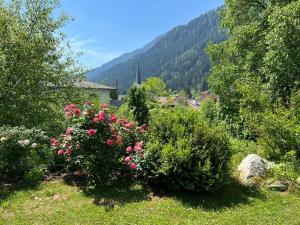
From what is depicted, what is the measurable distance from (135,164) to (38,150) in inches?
106

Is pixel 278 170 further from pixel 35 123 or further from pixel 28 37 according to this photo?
pixel 28 37

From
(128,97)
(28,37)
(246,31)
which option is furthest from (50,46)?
(128,97)

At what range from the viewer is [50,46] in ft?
38.4

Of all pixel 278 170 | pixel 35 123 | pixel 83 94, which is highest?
pixel 83 94

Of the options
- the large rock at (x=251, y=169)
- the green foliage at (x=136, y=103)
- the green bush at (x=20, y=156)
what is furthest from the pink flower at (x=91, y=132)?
the green foliage at (x=136, y=103)

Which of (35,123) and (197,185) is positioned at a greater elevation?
(35,123)

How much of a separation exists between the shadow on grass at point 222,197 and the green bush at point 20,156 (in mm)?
3022

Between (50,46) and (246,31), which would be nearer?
(50,46)

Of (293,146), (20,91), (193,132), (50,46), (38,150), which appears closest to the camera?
(193,132)

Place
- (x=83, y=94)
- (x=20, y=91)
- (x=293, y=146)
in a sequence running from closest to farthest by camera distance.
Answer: (x=293, y=146)
(x=20, y=91)
(x=83, y=94)

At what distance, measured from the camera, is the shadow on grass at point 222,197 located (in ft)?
20.3

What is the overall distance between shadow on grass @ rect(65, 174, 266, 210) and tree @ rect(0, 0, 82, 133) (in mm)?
4334

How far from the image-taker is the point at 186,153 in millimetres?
6359

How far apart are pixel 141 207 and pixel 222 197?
5.53 feet
